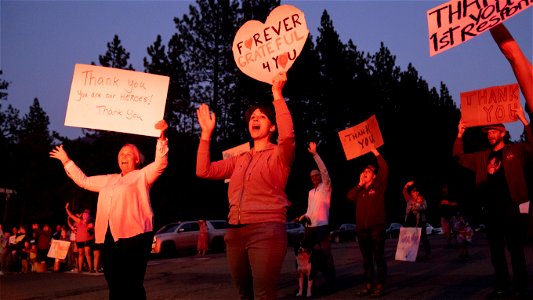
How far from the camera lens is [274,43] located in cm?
578

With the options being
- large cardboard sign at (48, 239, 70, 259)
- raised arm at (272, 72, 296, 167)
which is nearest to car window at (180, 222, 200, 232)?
large cardboard sign at (48, 239, 70, 259)

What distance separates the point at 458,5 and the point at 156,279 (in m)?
10.1

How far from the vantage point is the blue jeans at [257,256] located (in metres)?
4.52

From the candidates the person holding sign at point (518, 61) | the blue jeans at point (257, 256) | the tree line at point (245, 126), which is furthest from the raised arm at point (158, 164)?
the tree line at point (245, 126)

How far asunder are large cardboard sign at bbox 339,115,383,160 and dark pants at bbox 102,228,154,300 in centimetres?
587

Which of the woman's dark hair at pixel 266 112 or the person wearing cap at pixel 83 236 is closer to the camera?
the woman's dark hair at pixel 266 112

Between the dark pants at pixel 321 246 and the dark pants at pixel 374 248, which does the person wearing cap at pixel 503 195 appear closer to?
the dark pants at pixel 374 248

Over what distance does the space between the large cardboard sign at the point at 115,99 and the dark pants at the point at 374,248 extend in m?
3.97

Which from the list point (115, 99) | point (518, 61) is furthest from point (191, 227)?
point (518, 61)

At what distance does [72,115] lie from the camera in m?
7.28

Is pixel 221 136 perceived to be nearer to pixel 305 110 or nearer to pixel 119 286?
pixel 305 110

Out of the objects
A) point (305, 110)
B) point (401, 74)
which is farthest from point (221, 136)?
point (401, 74)

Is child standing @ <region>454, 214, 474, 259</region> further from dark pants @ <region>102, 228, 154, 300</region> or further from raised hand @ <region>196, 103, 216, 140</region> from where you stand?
raised hand @ <region>196, 103, 216, 140</region>

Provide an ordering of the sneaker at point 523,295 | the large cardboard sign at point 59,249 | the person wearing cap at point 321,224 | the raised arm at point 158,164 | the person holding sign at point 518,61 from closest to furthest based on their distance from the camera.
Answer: the person holding sign at point 518,61
the raised arm at point 158,164
the sneaker at point 523,295
the person wearing cap at point 321,224
the large cardboard sign at point 59,249
